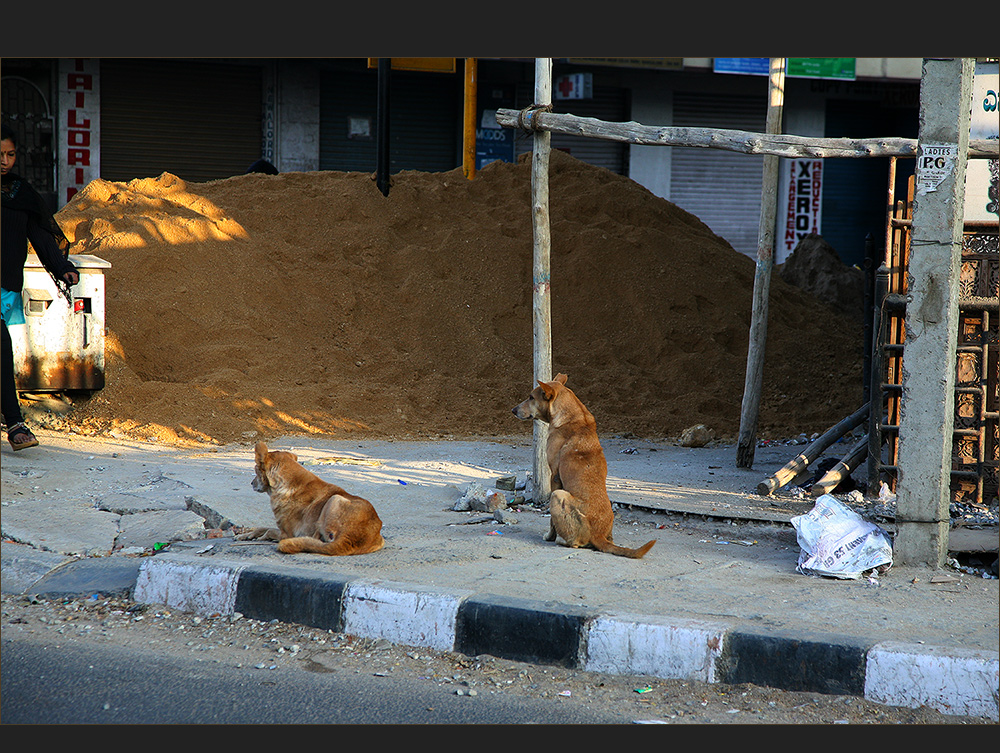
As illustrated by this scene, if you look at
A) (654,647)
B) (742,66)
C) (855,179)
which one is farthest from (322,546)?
(855,179)

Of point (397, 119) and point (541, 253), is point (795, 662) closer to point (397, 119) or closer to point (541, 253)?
point (541, 253)

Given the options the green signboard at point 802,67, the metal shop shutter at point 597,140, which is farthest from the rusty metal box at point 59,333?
the green signboard at point 802,67

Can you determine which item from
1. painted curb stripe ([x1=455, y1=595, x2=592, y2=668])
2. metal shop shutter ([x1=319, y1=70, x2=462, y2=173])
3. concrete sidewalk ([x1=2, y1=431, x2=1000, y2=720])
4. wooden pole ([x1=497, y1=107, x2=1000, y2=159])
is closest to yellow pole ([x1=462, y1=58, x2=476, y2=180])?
metal shop shutter ([x1=319, y1=70, x2=462, y2=173])

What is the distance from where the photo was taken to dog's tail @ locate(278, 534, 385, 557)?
197 inches

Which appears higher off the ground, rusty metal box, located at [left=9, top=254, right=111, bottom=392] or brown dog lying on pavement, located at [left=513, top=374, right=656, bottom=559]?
rusty metal box, located at [left=9, top=254, right=111, bottom=392]

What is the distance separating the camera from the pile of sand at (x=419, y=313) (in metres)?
10.2

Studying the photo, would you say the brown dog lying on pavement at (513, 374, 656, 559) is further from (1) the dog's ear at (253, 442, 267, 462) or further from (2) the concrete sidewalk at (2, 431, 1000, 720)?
(1) the dog's ear at (253, 442, 267, 462)

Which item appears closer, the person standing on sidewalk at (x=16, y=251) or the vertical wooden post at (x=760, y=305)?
the person standing on sidewalk at (x=16, y=251)

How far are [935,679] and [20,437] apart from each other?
625 cm

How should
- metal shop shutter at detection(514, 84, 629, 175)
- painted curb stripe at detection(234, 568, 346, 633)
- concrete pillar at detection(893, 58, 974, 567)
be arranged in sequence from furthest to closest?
metal shop shutter at detection(514, 84, 629, 175), concrete pillar at detection(893, 58, 974, 567), painted curb stripe at detection(234, 568, 346, 633)

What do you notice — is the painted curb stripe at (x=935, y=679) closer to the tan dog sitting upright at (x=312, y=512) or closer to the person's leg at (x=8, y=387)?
the tan dog sitting upright at (x=312, y=512)

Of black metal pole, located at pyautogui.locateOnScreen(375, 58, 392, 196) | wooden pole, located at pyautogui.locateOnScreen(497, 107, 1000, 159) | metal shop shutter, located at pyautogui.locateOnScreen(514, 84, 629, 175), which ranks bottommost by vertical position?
wooden pole, located at pyautogui.locateOnScreen(497, 107, 1000, 159)

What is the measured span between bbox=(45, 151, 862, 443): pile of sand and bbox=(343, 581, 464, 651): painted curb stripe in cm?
495

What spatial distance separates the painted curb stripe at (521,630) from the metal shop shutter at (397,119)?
596 inches
